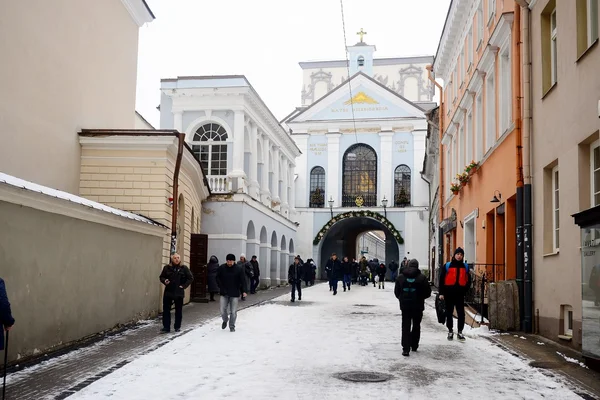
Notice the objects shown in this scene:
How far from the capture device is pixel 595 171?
35.4ft

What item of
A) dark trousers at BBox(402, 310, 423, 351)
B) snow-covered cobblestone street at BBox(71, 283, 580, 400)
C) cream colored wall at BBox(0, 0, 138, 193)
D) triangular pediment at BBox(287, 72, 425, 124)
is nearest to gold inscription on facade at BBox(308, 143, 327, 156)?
triangular pediment at BBox(287, 72, 425, 124)

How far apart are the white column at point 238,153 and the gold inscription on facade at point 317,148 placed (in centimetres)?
1970

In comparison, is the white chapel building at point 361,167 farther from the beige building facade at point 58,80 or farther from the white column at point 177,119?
the beige building facade at point 58,80

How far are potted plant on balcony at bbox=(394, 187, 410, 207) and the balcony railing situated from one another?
20433mm

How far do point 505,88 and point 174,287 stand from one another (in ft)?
29.8

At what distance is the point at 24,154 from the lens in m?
16.4

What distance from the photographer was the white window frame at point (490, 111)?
18.2 metres

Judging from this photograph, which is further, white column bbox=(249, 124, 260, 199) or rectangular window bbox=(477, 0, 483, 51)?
white column bbox=(249, 124, 260, 199)

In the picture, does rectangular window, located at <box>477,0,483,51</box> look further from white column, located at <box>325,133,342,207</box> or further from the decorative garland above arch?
white column, located at <box>325,133,342,207</box>

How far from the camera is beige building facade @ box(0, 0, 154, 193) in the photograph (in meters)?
15.8

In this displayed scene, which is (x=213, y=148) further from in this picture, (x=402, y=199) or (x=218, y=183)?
(x=402, y=199)

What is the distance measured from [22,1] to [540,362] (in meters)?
13.3

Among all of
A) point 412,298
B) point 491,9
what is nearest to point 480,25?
point 491,9

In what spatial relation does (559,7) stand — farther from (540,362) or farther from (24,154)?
(24,154)
